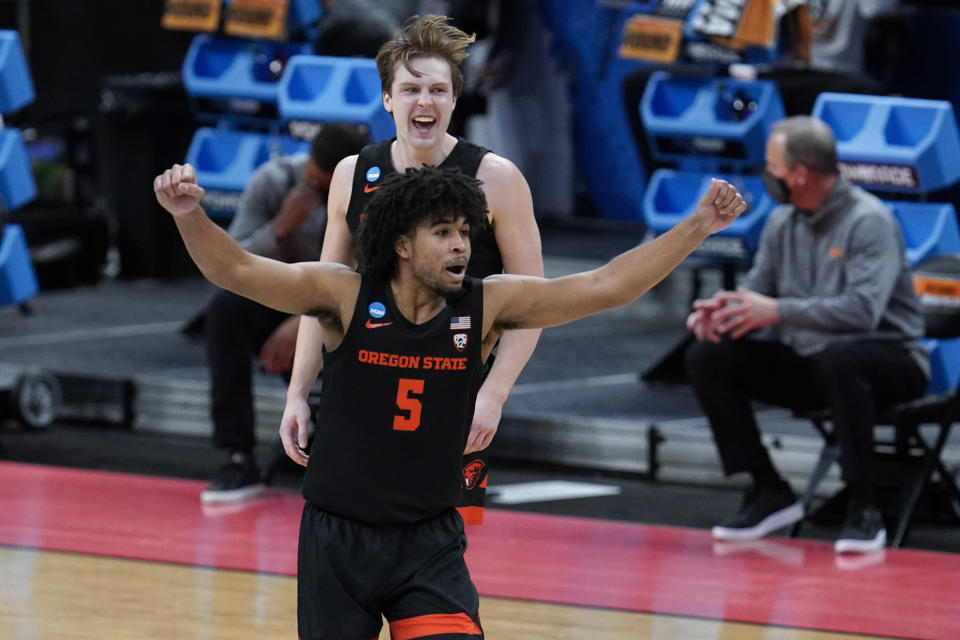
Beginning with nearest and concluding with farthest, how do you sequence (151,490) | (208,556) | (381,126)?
1. (208,556)
2. (151,490)
3. (381,126)

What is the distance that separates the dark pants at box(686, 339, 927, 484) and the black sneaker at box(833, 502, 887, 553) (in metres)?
0.13

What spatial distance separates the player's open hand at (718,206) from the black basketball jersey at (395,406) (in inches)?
16.9

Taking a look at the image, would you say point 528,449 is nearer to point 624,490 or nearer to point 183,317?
point 624,490

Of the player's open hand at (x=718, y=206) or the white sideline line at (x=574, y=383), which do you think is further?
the white sideline line at (x=574, y=383)

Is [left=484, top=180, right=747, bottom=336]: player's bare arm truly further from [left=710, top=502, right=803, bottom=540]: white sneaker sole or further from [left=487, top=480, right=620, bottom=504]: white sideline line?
[left=487, top=480, right=620, bottom=504]: white sideline line

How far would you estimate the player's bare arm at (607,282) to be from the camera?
2.89 m

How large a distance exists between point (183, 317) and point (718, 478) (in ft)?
11.7

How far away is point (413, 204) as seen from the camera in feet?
9.62

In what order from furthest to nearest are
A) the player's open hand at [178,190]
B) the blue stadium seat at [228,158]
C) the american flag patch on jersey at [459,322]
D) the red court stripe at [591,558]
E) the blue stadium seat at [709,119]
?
the blue stadium seat at [228,158], the blue stadium seat at [709,119], the red court stripe at [591,558], the american flag patch on jersey at [459,322], the player's open hand at [178,190]

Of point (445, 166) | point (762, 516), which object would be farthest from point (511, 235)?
point (762, 516)

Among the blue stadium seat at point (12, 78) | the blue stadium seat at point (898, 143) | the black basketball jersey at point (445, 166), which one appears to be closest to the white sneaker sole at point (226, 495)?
the blue stadium seat at point (12, 78)

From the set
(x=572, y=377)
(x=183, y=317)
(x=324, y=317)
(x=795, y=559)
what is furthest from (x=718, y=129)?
(x=324, y=317)

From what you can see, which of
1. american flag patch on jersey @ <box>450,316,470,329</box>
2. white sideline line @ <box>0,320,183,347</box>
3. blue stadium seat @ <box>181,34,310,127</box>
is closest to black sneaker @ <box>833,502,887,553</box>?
american flag patch on jersey @ <box>450,316,470,329</box>

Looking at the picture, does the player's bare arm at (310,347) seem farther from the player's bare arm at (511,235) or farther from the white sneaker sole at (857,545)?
the white sneaker sole at (857,545)
